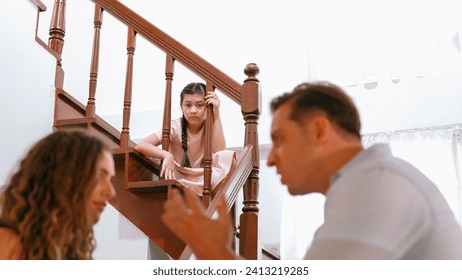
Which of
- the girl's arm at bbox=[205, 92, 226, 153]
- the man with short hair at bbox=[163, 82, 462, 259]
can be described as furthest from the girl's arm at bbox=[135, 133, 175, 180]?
the man with short hair at bbox=[163, 82, 462, 259]

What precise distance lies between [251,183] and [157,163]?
1.55ft

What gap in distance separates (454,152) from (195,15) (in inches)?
86.2

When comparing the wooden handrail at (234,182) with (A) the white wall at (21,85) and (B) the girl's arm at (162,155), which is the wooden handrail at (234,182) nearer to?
(B) the girl's arm at (162,155)

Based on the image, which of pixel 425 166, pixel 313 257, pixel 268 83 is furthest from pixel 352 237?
pixel 268 83

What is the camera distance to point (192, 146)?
9.08ft

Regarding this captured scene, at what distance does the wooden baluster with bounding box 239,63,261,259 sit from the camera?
2422mm

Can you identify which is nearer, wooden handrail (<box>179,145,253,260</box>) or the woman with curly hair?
the woman with curly hair

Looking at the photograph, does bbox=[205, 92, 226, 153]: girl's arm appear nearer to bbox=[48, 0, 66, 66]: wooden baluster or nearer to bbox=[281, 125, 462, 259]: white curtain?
bbox=[48, 0, 66, 66]: wooden baluster

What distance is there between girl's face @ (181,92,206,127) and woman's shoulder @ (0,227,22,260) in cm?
168

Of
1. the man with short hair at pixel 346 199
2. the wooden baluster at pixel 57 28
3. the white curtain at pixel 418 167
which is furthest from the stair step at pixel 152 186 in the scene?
the white curtain at pixel 418 167

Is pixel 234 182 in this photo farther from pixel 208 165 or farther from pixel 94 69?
pixel 94 69

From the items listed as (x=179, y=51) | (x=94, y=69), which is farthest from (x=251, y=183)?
(x=94, y=69)
